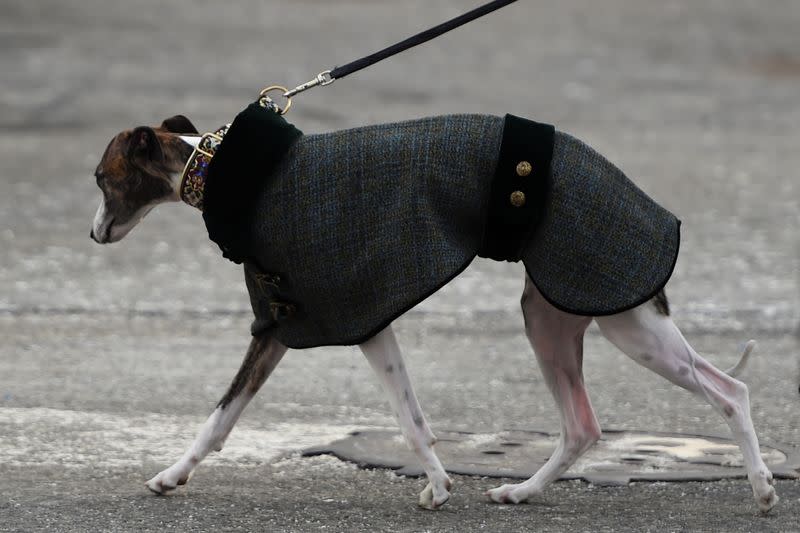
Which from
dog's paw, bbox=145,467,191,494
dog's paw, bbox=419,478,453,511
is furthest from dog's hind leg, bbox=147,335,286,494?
dog's paw, bbox=419,478,453,511

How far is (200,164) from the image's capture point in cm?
539

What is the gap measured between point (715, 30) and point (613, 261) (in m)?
18.5

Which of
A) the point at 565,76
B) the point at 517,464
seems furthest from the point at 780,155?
the point at 517,464

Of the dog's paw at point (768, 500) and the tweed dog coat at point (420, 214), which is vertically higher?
the tweed dog coat at point (420, 214)

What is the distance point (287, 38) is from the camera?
2100cm

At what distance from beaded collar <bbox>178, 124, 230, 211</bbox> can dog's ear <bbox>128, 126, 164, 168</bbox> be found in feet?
0.43

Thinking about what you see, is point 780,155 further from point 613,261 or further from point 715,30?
point 613,261

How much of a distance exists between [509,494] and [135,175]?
1830 mm

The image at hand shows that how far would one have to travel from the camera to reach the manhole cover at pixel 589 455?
5996 mm

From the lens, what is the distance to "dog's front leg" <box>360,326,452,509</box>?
5.33 meters

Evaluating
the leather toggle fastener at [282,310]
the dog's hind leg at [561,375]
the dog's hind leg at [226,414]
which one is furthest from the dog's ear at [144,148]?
the dog's hind leg at [561,375]

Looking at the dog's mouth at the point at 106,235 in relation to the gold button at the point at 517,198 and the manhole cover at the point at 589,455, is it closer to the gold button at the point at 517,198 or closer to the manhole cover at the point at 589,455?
the manhole cover at the point at 589,455

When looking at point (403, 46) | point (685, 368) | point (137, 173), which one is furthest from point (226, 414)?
point (685, 368)

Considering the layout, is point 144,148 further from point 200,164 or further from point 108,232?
point 108,232
